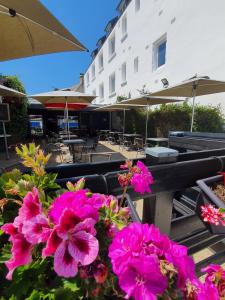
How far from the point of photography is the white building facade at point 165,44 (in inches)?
300

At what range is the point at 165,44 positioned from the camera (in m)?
10.8

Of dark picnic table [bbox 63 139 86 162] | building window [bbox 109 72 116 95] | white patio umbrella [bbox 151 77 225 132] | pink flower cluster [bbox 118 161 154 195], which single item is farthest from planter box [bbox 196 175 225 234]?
building window [bbox 109 72 116 95]

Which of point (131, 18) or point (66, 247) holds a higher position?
point (131, 18)

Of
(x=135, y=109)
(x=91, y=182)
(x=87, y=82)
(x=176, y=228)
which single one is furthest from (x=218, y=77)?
(x=87, y=82)

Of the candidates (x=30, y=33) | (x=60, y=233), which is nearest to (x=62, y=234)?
(x=60, y=233)

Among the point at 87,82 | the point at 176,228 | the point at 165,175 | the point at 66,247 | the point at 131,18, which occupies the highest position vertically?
the point at 131,18

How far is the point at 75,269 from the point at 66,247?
54mm

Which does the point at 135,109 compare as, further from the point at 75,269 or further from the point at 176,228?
the point at 75,269

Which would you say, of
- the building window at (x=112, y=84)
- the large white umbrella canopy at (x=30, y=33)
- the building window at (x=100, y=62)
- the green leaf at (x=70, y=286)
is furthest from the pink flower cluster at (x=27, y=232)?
the building window at (x=100, y=62)

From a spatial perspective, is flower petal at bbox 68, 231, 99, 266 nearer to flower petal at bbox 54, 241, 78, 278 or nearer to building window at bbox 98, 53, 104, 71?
flower petal at bbox 54, 241, 78, 278

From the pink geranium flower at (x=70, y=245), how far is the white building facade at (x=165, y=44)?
8523 millimetres

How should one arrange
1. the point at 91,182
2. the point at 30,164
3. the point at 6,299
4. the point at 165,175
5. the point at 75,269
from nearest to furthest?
the point at 75,269
the point at 6,299
the point at 30,164
the point at 91,182
the point at 165,175

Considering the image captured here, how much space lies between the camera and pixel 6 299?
1.94 feet

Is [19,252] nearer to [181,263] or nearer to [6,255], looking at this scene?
[6,255]
